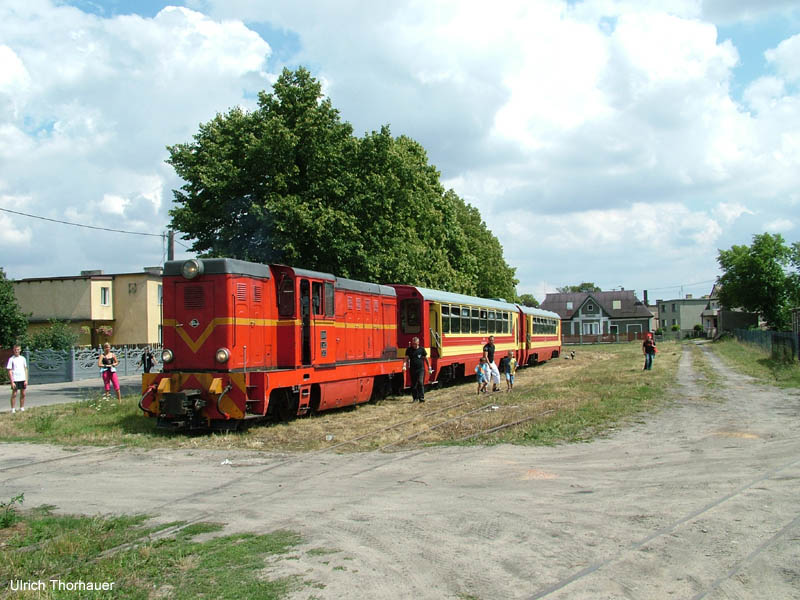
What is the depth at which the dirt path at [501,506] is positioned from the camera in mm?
5270

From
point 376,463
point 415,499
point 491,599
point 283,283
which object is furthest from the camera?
point 283,283

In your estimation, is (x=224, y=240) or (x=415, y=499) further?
(x=224, y=240)

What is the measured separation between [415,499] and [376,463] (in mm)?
2573

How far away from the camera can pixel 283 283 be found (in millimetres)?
14656

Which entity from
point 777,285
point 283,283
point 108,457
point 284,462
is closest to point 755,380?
point 283,283

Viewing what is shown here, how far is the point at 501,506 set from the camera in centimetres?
752

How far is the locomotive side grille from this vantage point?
13.4 m

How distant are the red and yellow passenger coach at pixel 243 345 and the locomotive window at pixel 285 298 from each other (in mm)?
22

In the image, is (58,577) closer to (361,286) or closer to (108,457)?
(108,457)

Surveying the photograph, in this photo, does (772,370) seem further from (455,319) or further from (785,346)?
(455,319)

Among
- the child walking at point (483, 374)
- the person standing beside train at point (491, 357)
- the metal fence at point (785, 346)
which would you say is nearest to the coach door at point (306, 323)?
the child walking at point (483, 374)

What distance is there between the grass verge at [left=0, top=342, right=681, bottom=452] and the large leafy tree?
6051 centimetres

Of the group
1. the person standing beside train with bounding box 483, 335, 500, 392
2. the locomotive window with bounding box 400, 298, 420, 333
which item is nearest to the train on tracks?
the locomotive window with bounding box 400, 298, 420, 333

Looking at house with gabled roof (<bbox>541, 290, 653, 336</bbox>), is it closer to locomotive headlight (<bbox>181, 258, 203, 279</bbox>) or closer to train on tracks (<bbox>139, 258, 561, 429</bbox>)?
train on tracks (<bbox>139, 258, 561, 429</bbox>)
